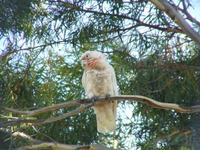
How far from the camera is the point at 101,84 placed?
2.23m

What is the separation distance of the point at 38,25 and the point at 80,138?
1.73 feet

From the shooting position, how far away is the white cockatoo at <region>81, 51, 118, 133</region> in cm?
222

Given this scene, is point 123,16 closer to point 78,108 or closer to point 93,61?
point 93,61

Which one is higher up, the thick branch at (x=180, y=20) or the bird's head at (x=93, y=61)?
the thick branch at (x=180, y=20)

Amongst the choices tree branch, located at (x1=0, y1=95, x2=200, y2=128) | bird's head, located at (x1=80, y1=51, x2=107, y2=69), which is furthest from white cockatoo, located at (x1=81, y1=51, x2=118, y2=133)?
tree branch, located at (x1=0, y1=95, x2=200, y2=128)

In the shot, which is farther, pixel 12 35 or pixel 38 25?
pixel 38 25

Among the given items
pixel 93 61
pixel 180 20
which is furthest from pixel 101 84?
pixel 180 20

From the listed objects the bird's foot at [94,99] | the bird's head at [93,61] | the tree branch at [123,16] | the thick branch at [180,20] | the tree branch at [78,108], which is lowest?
the tree branch at [78,108]

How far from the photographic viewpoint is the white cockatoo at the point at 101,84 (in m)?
2.22

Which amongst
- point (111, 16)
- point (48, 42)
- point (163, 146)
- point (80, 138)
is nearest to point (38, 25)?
point (48, 42)

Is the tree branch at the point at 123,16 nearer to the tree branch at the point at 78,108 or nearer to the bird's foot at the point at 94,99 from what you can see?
the bird's foot at the point at 94,99

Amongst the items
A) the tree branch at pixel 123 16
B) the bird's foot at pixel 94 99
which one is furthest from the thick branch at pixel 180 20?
the bird's foot at pixel 94 99

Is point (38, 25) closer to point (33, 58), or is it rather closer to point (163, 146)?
point (33, 58)

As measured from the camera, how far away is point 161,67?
95.1 inches
